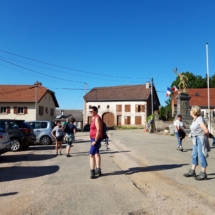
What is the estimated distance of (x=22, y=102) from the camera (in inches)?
1655

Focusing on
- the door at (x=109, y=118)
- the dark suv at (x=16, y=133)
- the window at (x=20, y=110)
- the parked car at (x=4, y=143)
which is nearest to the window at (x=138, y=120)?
the door at (x=109, y=118)

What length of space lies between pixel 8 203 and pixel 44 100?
137ft

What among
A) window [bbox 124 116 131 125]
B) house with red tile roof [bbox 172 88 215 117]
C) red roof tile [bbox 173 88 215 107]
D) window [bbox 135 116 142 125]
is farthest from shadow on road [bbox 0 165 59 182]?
red roof tile [bbox 173 88 215 107]

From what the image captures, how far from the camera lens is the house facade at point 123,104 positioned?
192 feet

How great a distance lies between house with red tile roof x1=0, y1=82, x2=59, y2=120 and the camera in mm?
41969

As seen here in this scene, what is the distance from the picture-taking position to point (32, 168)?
8.62m

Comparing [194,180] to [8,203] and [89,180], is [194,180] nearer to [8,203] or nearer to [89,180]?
[89,180]

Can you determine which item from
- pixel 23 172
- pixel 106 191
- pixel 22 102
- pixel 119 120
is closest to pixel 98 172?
pixel 106 191

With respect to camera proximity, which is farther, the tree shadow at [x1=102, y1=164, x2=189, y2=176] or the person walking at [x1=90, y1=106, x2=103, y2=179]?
the tree shadow at [x1=102, y1=164, x2=189, y2=176]

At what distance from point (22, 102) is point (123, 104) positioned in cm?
2445

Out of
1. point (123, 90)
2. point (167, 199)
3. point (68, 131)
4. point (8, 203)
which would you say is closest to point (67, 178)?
point (8, 203)

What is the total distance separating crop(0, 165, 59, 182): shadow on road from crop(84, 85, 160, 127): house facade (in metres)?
49.5

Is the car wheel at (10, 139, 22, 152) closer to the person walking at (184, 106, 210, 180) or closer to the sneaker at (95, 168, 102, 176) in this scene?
the sneaker at (95, 168, 102, 176)

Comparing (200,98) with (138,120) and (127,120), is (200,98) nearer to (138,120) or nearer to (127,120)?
(138,120)
